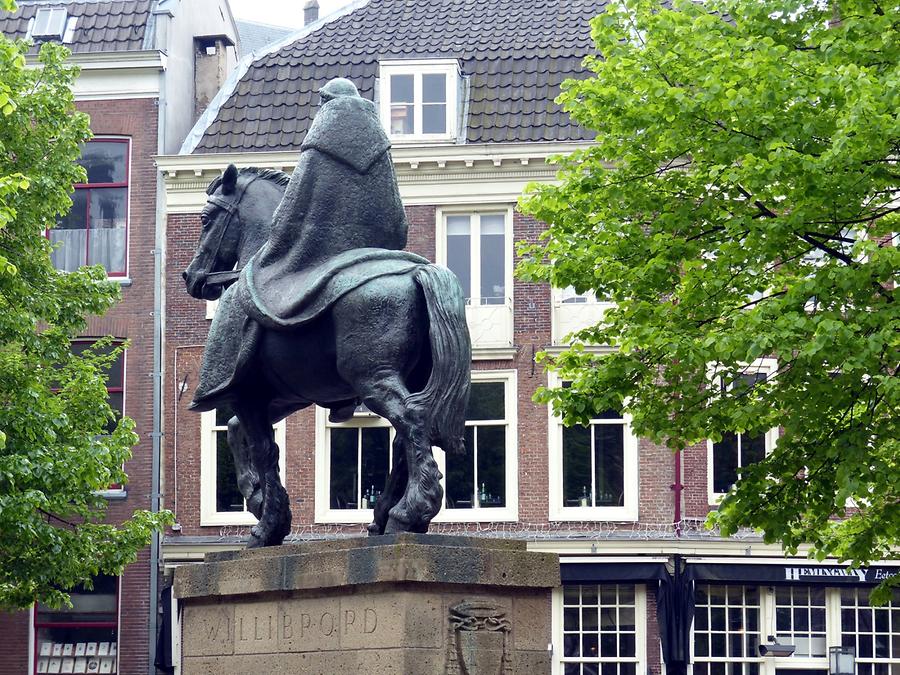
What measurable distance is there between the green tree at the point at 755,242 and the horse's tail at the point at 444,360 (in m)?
6.53

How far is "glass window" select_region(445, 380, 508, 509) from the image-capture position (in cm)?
3012

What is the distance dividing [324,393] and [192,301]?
69.4 ft

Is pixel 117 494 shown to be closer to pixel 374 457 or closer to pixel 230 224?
pixel 374 457

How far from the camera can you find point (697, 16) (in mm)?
18953

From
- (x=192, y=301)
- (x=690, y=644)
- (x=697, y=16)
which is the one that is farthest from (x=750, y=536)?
(x=697, y=16)

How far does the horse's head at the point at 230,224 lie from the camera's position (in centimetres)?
1119

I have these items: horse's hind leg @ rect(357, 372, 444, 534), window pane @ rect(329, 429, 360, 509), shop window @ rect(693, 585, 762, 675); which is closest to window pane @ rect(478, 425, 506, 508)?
window pane @ rect(329, 429, 360, 509)

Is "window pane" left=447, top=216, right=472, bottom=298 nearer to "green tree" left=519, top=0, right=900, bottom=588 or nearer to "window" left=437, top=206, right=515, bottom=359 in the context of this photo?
"window" left=437, top=206, right=515, bottom=359

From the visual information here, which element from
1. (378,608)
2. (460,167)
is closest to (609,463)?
(460,167)

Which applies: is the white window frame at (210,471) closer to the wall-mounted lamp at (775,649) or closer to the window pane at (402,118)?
the window pane at (402,118)

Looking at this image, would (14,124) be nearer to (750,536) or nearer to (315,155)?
(315,155)

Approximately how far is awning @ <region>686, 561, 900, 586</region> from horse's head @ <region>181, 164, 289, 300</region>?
19236mm

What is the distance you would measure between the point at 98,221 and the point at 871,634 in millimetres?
15157

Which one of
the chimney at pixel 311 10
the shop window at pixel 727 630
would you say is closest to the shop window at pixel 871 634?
the shop window at pixel 727 630
